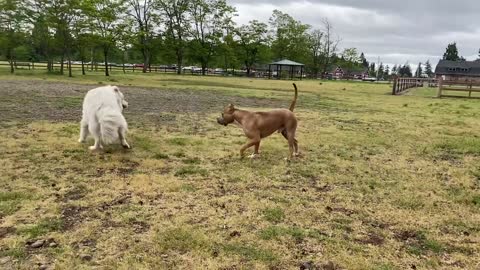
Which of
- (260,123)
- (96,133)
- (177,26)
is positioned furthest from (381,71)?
(96,133)

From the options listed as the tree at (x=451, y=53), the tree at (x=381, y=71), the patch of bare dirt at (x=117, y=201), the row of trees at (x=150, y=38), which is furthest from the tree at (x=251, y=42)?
the tree at (x=451, y=53)

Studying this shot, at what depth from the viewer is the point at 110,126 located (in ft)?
21.0

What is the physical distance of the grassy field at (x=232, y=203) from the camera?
3.36m

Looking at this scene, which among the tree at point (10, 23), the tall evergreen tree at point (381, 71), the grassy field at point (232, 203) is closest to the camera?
the grassy field at point (232, 203)

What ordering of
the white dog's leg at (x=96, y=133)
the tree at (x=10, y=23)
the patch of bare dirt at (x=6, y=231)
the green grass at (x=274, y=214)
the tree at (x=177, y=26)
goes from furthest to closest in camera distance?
1. the tree at (x=177, y=26)
2. the tree at (x=10, y=23)
3. the white dog's leg at (x=96, y=133)
4. the green grass at (x=274, y=214)
5. the patch of bare dirt at (x=6, y=231)

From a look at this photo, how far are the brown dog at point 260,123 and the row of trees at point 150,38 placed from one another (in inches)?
1043

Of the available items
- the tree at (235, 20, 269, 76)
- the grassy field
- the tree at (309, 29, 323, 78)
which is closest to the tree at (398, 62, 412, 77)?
the tree at (309, 29, 323, 78)

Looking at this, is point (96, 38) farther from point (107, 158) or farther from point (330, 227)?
point (330, 227)

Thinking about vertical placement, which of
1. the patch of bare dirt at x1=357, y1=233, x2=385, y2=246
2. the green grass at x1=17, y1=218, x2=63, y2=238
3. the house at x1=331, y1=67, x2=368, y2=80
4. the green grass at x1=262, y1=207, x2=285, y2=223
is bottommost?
the patch of bare dirt at x1=357, y1=233, x2=385, y2=246

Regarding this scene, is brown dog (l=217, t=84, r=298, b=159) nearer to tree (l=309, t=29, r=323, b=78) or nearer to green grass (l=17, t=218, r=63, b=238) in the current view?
green grass (l=17, t=218, r=63, b=238)

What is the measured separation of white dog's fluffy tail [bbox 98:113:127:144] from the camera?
6387 millimetres

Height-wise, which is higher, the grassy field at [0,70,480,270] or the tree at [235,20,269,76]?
the tree at [235,20,269,76]

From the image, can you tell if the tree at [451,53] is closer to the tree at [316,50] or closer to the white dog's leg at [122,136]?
the tree at [316,50]

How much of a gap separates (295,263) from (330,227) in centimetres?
89
